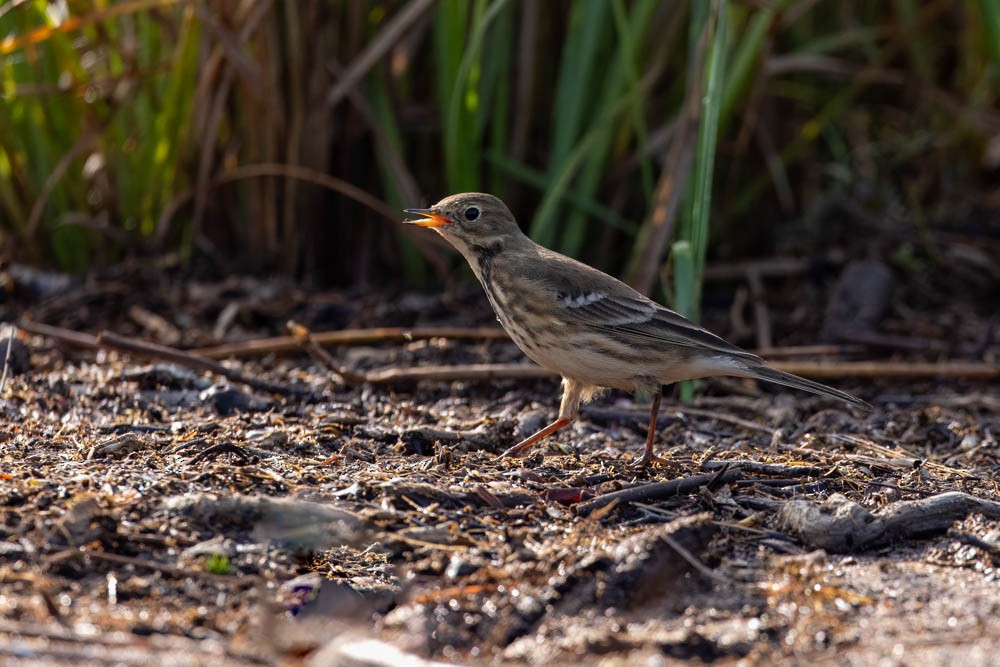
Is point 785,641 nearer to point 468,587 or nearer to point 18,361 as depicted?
point 468,587

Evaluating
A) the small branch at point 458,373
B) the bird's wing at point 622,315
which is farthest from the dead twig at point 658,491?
the small branch at point 458,373

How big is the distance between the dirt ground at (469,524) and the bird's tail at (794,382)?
23 cm

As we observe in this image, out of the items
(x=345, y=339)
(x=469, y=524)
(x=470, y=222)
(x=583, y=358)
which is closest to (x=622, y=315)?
(x=583, y=358)

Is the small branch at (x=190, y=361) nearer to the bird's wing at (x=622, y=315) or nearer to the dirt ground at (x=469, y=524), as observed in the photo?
the dirt ground at (x=469, y=524)

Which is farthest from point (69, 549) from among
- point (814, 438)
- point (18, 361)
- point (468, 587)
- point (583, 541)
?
point (814, 438)

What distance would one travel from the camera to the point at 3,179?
6.93m

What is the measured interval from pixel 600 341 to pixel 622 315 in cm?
18

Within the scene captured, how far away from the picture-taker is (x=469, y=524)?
368 centimetres

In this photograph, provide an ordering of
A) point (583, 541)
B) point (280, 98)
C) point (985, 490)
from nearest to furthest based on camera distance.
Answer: point (583, 541) < point (985, 490) < point (280, 98)

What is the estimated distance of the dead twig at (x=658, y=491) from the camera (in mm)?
3834

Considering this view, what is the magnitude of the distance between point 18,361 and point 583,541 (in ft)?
10.2

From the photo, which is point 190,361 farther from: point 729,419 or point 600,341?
point 729,419

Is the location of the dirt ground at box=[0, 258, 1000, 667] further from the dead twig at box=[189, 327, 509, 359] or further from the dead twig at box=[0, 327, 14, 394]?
the dead twig at box=[189, 327, 509, 359]

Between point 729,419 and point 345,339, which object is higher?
point 345,339
